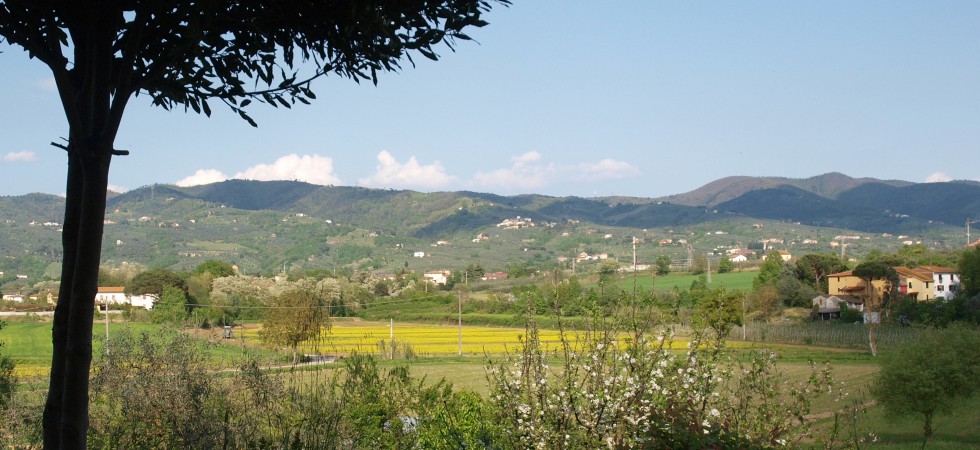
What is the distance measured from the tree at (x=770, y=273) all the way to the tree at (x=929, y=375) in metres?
50.7

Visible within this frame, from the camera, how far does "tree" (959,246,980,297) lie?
62.3 metres

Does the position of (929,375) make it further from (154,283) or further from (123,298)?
(123,298)

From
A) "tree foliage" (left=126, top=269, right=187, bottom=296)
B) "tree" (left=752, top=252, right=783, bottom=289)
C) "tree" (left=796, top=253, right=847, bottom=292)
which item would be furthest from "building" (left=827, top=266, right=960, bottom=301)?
"tree foliage" (left=126, top=269, right=187, bottom=296)

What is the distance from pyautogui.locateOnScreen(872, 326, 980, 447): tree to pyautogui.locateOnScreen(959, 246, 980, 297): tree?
41116 mm

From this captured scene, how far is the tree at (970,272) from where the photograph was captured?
205 feet

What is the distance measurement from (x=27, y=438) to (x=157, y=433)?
1016 millimetres

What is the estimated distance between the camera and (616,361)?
5.15 m

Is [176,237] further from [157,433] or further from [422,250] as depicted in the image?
[157,433]

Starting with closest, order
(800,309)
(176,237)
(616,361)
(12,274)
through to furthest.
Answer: (616,361) → (800,309) → (12,274) → (176,237)

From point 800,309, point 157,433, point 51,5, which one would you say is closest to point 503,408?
point 157,433

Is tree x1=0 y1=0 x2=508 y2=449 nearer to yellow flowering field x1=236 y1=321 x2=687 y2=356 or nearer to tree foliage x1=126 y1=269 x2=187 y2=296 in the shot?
yellow flowering field x1=236 y1=321 x2=687 y2=356

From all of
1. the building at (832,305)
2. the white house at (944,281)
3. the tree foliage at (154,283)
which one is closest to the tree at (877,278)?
the building at (832,305)

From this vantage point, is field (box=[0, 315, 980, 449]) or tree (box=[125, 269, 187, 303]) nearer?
field (box=[0, 315, 980, 449])

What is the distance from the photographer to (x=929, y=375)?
24.8 m
